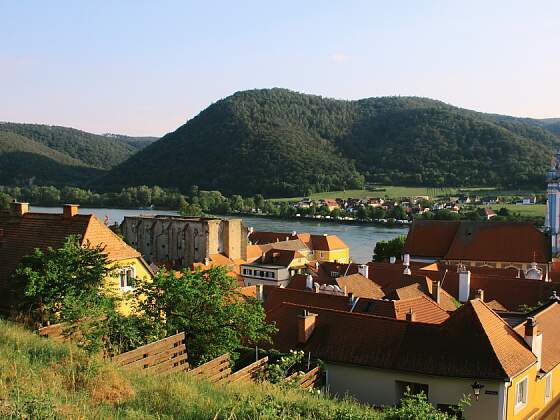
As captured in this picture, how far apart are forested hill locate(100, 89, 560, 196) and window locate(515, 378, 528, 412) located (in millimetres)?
109455

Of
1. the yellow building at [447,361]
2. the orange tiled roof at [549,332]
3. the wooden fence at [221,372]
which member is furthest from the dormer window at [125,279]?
the orange tiled roof at [549,332]

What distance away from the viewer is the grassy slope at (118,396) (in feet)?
15.1

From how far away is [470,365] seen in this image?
1063cm

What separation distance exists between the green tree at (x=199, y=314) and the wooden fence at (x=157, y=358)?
5.14ft

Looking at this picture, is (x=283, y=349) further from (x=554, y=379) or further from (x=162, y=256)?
(x=162, y=256)

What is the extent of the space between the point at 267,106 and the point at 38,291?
154 m

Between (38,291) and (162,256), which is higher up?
(38,291)

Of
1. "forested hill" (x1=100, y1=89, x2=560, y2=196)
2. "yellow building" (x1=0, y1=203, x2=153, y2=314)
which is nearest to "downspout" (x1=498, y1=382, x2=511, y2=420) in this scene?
"yellow building" (x1=0, y1=203, x2=153, y2=314)

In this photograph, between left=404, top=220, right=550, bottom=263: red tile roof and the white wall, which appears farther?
left=404, top=220, right=550, bottom=263: red tile roof

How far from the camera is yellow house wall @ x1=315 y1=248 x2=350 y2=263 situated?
51000mm

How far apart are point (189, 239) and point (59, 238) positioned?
1328 inches

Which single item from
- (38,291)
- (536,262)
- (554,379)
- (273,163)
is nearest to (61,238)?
(38,291)

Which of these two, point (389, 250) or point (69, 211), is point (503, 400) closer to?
point (69, 211)

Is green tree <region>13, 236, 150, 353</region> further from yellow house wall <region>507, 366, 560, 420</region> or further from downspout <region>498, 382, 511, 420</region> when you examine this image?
yellow house wall <region>507, 366, 560, 420</region>
